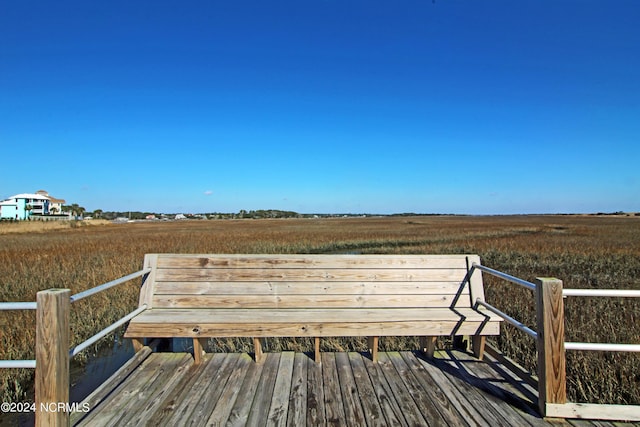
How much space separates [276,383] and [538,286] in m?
2.52

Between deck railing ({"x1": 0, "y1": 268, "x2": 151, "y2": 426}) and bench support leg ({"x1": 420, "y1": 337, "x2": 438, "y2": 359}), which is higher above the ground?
deck railing ({"x1": 0, "y1": 268, "x2": 151, "y2": 426})

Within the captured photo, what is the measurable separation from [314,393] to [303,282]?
49.6 inches

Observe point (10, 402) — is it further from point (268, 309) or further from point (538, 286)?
point (538, 286)

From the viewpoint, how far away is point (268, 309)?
374 centimetres

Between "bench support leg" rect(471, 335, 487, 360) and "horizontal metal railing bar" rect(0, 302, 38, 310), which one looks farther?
"bench support leg" rect(471, 335, 487, 360)

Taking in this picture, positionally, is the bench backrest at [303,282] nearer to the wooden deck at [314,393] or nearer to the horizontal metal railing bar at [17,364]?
the wooden deck at [314,393]

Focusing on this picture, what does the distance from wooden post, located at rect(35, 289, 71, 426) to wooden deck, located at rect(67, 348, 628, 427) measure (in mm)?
316

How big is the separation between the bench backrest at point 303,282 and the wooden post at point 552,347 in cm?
125

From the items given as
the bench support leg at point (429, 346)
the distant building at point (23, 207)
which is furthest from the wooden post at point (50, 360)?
the distant building at point (23, 207)

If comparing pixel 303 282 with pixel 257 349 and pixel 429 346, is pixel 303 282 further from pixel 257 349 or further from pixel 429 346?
pixel 429 346

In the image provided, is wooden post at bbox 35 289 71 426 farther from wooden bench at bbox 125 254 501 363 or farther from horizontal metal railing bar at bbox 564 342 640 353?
horizontal metal railing bar at bbox 564 342 640 353

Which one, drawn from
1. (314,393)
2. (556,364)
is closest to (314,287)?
(314,393)

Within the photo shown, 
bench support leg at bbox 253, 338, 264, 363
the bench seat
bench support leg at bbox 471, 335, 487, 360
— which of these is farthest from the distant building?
bench support leg at bbox 471, 335, 487, 360

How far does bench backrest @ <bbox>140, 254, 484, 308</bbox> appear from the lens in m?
3.80
